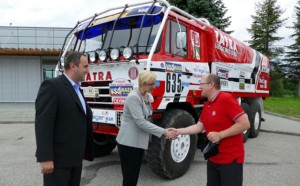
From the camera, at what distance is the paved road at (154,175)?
486 cm

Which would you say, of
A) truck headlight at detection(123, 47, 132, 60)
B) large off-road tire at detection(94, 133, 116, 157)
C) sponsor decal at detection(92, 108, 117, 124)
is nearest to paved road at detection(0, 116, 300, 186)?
large off-road tire at detection(94, 133, 116, 157)

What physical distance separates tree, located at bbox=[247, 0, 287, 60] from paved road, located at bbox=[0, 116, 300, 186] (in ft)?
117

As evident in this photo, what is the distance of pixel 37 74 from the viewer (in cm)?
1667

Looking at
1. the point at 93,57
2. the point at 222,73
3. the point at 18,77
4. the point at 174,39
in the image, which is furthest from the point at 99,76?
the point at 18,77

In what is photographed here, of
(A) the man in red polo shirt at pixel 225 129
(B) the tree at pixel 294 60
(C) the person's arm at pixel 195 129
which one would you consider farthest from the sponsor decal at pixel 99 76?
(B) the tree at pixel 294 60

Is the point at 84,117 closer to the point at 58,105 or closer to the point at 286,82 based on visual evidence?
the point at 58,105

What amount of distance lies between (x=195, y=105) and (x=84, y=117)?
3.24 m

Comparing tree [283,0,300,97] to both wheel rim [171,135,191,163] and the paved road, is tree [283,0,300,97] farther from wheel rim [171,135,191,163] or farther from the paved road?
wheel rim [171,135,191,163]

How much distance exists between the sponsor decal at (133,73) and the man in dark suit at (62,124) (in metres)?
1.65

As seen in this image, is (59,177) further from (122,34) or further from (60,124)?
(122,34)

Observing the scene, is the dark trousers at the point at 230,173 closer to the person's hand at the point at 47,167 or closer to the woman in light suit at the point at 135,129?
the woman in light suit at the point at 135,129

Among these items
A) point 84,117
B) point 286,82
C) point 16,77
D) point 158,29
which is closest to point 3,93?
point 16,77

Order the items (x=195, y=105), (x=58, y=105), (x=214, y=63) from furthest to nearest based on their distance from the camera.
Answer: (x=214, y=63) → (x=195, y=105) → (x=58, y=105)

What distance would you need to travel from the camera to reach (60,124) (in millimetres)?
2535
